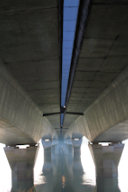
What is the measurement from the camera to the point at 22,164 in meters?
29.2

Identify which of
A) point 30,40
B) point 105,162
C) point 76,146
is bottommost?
point 105,162

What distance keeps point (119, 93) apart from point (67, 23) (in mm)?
6327

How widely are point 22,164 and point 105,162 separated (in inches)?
450

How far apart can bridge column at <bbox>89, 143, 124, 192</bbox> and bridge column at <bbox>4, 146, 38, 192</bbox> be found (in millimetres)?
8461

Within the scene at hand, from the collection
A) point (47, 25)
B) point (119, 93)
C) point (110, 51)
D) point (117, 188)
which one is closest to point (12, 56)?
point (47, 25)

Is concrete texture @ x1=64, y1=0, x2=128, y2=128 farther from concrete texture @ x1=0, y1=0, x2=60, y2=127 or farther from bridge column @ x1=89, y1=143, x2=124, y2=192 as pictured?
bridge column @ x1=89, y1=143, x2=124, y2=192

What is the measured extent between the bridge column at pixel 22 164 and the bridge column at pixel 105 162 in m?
8.46

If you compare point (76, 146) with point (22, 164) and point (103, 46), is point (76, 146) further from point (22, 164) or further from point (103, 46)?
point (103, 46)

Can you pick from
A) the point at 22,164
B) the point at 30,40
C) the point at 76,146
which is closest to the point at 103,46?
the point at 30,40

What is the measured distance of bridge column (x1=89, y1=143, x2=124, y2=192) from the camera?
2853 centimetres

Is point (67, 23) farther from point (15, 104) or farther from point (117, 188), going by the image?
point (117, 188)

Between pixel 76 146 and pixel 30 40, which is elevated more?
pixel 76 146

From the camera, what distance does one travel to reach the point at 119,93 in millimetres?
13031

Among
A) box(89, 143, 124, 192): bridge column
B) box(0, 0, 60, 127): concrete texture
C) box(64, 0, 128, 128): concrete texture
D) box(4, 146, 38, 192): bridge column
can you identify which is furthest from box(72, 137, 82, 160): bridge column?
box(0, 0, 60, 127): concrete texture
